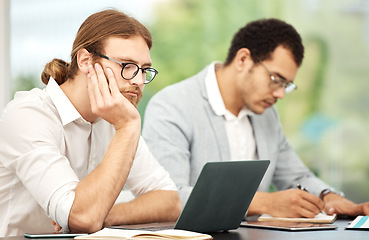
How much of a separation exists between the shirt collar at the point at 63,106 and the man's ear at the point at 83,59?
10 cm

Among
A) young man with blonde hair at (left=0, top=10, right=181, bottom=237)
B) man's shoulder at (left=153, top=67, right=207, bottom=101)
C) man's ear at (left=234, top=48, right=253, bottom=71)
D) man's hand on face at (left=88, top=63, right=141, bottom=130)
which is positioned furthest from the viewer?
man's ear at (left=234, top=48, right=253, bottom=71)

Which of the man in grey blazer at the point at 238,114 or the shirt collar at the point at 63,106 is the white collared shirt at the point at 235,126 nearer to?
the man in grey blazer at the point at 238,114

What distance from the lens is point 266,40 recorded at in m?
2.87

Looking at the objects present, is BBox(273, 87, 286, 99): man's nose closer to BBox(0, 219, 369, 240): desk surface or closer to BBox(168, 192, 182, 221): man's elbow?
BBox(168, 192, 182, 221): man's elbow

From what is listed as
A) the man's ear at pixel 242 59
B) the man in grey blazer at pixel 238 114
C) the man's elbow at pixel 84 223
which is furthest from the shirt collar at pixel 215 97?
the man's elbow at pixel 84 223

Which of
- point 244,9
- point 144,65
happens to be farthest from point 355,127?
point 144,65

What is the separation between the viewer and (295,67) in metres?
2.84

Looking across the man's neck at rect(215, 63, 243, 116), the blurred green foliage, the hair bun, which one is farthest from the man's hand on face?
the blurred green foliage

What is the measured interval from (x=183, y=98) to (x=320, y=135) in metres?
1.97

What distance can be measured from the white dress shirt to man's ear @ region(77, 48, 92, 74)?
0.10 m

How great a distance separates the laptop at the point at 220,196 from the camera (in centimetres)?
152

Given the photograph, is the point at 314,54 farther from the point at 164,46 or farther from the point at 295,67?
the point at 295,67

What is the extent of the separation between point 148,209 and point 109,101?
392 mm

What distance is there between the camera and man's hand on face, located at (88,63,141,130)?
1.82m
